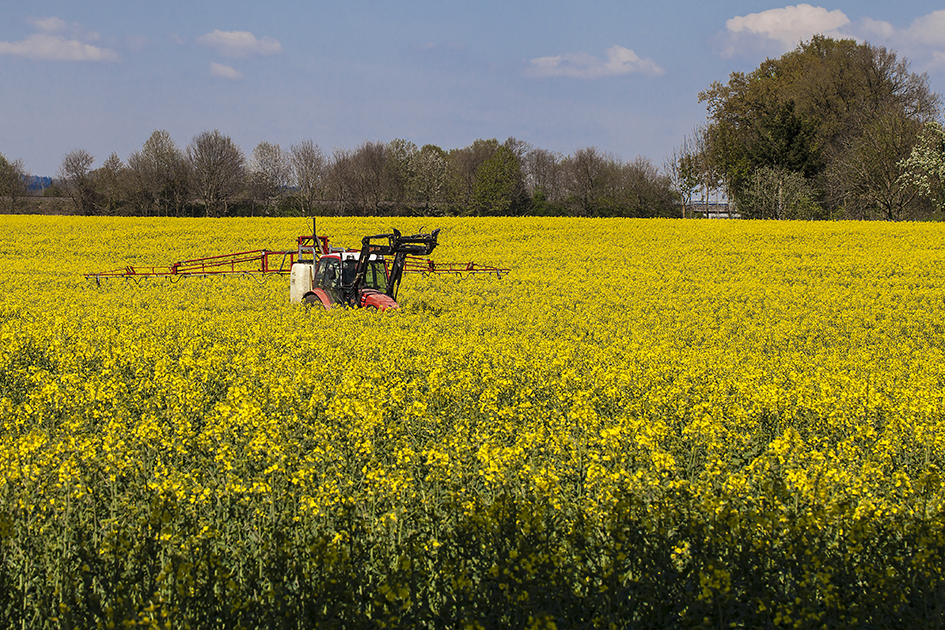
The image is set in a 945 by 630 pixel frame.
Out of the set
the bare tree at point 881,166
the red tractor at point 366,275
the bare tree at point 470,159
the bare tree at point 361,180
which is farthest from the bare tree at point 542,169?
the red tractor at point 366,275

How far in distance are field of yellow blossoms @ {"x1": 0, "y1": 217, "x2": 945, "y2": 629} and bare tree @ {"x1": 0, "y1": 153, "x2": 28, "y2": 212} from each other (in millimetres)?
64862

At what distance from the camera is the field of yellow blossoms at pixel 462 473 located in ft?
13.4

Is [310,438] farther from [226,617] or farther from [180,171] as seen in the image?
[180,171]

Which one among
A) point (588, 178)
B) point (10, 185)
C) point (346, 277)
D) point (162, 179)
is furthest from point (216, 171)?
point (346, 277)

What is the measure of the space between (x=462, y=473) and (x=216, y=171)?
232ft

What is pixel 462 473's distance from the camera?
587 centimetres

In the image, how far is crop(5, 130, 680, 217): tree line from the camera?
69.1 m

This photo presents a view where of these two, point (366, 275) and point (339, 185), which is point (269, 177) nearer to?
point (339, 185)

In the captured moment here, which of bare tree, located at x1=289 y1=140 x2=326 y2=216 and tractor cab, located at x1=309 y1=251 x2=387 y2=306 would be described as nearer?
tractor cab, located at x1=309 y1=251 x2=387 y2=306

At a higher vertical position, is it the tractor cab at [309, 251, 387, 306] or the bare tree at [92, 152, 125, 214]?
the bare tree at [92, 152, 125, 214]

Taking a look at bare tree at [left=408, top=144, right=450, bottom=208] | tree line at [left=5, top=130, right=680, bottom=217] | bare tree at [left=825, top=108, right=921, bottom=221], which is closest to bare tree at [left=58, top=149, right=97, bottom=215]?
tree line at [left=5, top=130, right=680, bottom=217]

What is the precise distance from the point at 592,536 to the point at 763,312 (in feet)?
48.3

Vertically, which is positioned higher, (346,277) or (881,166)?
(881,166)

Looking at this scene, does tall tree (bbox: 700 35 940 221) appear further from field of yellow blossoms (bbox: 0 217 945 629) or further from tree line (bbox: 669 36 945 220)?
field of yellow blossoms (bbox: 0 217 945 629)
